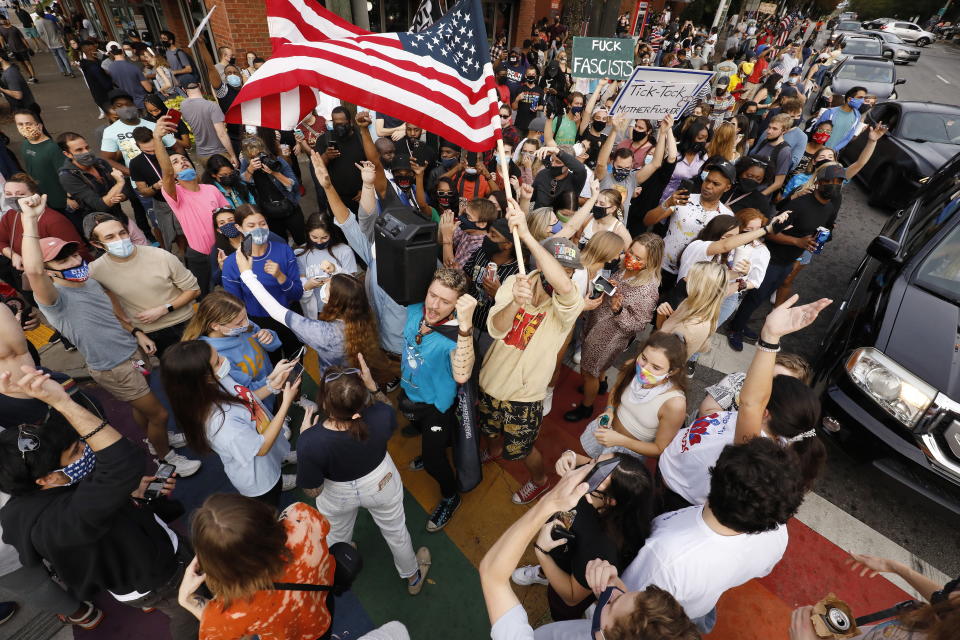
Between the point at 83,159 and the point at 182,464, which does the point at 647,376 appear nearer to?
the point at 182,464

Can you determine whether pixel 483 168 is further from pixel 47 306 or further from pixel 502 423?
pixel 47 306

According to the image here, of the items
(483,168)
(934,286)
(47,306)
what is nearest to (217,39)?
(483,168)

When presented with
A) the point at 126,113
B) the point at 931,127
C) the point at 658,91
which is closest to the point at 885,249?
the point at 658,91

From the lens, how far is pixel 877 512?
12.2ft

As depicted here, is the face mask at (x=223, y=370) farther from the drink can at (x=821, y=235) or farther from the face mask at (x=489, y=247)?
the drink can at (x=821, y=235)

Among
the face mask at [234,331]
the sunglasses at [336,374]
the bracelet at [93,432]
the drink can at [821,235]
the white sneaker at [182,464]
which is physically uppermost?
the bracelet at [93,432]

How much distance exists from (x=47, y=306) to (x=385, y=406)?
237cm

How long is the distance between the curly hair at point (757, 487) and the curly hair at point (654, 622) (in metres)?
0.55

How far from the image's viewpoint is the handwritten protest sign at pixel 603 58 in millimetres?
6406

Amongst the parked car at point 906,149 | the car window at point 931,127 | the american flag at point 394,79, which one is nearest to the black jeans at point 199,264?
the american flag at point 394,79

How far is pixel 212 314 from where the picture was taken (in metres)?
2.88

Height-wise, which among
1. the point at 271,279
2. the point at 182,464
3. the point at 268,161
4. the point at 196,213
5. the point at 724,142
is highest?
the point at 724,142

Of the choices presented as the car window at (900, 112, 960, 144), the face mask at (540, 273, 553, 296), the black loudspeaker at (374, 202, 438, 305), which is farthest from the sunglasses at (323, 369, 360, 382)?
the car window at (900, 112, 960, 144)

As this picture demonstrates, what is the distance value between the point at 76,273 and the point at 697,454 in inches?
161
